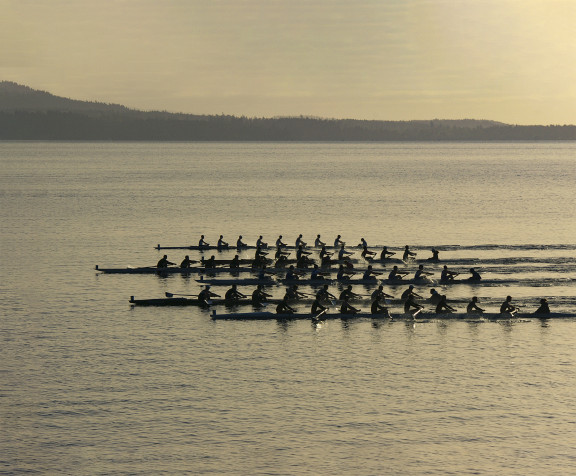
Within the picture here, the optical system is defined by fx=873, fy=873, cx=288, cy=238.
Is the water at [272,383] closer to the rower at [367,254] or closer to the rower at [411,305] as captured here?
the rower at [411,305]

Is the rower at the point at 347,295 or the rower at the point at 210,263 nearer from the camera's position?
the rower at the point at 347,295

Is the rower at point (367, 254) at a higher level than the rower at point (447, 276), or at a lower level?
higher

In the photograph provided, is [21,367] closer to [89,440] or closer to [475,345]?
[89,440]

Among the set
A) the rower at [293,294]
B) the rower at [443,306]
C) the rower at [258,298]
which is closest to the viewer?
the rower at [443,306]

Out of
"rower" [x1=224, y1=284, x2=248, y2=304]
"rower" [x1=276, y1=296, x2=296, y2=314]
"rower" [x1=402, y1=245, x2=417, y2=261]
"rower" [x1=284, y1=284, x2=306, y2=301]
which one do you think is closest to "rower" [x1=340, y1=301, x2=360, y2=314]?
"rower" [x1=276, y1=296, x2=296, y2=314]

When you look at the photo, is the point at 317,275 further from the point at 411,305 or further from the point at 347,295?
the point at 411,305

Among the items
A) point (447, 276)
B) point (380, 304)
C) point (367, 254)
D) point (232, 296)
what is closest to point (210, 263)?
point (232, 296)

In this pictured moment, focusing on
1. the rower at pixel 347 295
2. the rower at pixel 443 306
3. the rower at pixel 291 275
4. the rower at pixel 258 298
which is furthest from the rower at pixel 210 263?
the rower at pixel 443 306

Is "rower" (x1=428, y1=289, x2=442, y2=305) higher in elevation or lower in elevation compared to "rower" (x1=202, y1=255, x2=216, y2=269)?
lower

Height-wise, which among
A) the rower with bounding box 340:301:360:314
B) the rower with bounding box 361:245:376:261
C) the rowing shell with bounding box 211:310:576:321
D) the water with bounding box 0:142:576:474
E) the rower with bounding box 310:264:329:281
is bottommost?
the water with bounding box 0:142:576:474

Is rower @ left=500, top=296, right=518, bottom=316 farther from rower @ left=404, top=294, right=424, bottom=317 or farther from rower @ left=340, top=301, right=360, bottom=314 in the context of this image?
rower @ left=340, top=301, right=360, bottom=314

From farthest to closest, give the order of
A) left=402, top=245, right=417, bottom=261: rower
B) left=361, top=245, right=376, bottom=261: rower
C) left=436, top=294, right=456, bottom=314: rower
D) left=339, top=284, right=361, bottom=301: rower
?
1. left=361, top=245, right=376, bottom=261: rower
2. left=402, top=245, right=417, bottom=261: rower
3. left=339, top=284, right=361, bottom=301: rower
4. left=436, top=294, right=456, bottom=314: rower

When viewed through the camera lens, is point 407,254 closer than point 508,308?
No

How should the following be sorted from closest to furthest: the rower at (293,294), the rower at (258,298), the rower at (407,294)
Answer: the rower at (407,294) < the rower at (258,298) < the rower at (293,294)
